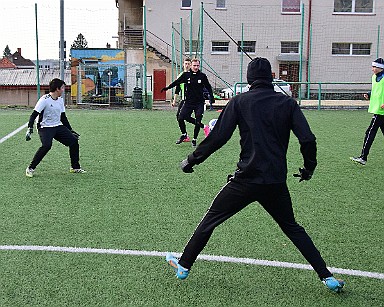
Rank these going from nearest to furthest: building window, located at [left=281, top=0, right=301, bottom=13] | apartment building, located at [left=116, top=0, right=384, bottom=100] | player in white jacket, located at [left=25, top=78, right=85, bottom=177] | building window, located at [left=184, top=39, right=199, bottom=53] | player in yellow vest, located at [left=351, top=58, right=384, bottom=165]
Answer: player in white jacket, located at [left=25, top=78, right=85, bottom=177] < player in yellow vest, located at [left=351, top=58, right=384, bottom=165] < building window, located at [left=184, top=39, right=199, bottom=53] < apartment building, located at [left=116, top=0, right=384, bottom=100] < building window, located at [left=281, top=0, right=301, bottom=13]

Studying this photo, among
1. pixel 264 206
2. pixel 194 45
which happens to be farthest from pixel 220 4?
pixel 264 206

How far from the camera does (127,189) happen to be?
8688mm

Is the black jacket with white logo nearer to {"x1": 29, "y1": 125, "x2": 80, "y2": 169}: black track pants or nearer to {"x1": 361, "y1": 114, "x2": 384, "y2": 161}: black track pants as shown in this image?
{"x1": 361, "y1": 114, "x2": 384, "y2": 161}: black track pants

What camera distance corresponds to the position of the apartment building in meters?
37.2

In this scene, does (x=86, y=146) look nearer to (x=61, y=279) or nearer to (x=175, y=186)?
(x=175, y=186)

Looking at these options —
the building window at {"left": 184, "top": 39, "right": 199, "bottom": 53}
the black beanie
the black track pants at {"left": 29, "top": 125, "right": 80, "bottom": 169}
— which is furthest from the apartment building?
the black beanie

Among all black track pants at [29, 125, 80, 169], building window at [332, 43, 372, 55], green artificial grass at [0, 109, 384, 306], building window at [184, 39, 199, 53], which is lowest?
green artificial grass at [0, 109, 384, 306]

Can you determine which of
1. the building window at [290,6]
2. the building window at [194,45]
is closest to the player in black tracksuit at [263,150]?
the building window at [194,45]

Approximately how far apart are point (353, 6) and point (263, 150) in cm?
3880

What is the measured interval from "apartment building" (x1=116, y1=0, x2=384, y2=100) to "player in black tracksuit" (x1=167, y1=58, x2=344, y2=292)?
1249 inches

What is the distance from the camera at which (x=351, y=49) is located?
3941cm

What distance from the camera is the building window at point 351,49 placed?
39.1 metres

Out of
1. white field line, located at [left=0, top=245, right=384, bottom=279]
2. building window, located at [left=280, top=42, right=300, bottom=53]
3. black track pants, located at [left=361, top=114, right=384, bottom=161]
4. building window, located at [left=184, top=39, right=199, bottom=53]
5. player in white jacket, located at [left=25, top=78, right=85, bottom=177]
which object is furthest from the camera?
building window, located at [left=280, top=42, right=300, bottom=53]

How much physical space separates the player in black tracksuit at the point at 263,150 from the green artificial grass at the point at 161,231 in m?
0.47
